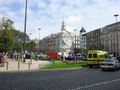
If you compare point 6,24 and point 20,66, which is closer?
point 20,66

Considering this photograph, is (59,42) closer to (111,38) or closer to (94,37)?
(94,37)

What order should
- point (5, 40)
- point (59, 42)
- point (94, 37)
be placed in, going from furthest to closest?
point (59, 42), point (94, 37), point (5, 40)

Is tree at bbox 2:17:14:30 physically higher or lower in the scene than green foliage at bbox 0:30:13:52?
higher

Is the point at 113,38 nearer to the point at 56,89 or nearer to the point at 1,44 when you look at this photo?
the point at 1,44

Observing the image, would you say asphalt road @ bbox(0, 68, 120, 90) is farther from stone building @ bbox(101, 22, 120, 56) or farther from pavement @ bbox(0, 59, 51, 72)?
stone building @ bbox(101, 22, 120, 56)

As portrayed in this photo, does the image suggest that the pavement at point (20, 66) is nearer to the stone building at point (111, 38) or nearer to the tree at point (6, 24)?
the tree at point (6, 24)

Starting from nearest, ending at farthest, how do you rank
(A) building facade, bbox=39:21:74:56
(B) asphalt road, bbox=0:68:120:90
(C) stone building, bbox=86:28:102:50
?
(B) asphalt road, bbox=0:68:120:90 → (C) stone building, bbox=86:28:102:50 → (A) building facade, bbox=39:21:74:56

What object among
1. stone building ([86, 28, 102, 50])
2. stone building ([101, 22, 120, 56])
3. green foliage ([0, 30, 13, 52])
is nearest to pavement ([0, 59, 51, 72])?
green foliage ([0, 30, 13, 52])

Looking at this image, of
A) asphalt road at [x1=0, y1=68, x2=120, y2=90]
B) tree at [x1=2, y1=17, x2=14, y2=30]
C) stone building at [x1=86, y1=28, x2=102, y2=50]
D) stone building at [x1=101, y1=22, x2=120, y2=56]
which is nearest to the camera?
asphalt road at [x1=0, y1=68, x2=120, y2=90]

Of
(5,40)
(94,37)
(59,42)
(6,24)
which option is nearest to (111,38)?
(94,37)

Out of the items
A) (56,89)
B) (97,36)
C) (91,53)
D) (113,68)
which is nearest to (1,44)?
(91,53)

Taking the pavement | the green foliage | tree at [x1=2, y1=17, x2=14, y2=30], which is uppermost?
tree at [x1=2, y1=17, x2=14, y2=30]

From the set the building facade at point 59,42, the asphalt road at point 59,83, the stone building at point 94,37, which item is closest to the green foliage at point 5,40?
the asphalt road at point 59,83

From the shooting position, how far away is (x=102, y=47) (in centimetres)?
8762
